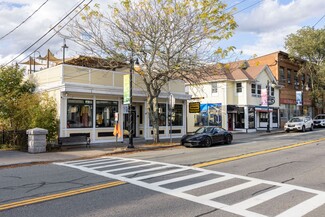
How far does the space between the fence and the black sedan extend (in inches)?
372

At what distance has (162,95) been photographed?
2462 cm

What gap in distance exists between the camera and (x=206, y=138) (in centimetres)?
1919

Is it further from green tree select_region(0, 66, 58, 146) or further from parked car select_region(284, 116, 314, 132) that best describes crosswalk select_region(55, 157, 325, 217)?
parked car select_region(284, 116, 314, 132)

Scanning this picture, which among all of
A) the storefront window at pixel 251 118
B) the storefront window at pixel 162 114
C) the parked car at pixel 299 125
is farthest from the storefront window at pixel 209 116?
the storefront window at pixel 162 114

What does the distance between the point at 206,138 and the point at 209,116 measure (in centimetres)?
1744

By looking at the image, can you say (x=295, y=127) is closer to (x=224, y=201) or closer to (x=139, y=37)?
(x=139, y=37)

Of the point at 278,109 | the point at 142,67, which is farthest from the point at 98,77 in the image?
the point at 278,109

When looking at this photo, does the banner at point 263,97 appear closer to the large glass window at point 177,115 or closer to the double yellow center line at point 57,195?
the large glass window at point 177,115

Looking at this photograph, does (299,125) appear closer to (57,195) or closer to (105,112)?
(105,112)

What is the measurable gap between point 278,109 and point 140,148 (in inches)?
1104

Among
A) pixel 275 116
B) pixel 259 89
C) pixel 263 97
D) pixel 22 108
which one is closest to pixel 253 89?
pixel 259 89

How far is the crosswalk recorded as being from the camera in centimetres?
614

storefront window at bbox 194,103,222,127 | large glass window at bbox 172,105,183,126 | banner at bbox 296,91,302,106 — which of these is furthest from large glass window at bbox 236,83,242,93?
large glass window at bbox 172,105,183,126

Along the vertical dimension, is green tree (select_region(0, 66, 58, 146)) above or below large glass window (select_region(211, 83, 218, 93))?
below
